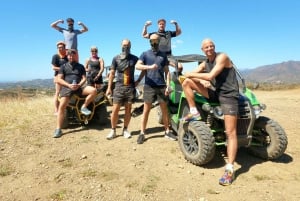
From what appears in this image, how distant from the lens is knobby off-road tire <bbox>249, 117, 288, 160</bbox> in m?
5.27

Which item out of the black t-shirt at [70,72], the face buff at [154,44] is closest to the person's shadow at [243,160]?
the face buff at [154,44]

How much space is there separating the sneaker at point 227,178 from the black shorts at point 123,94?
3018mm

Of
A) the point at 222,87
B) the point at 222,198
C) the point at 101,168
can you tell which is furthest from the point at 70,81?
the point at 222,198

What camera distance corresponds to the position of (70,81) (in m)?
7.49

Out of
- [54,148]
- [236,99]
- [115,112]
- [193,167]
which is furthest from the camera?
[115,112]

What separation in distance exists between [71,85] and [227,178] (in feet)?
14.2

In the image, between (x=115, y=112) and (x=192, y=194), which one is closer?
(x=192, y=194)

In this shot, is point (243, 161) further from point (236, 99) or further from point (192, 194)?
point (192, 194)

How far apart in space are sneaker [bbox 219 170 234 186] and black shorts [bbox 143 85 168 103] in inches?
96.6

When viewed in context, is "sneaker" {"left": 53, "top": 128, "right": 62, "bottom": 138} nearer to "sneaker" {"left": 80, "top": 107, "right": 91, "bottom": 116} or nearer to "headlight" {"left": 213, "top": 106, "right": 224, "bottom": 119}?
"sneaker" {"left": 80, "top": 107, "right": 91, "bottom": 116}

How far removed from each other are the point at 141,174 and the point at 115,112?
2.30 m

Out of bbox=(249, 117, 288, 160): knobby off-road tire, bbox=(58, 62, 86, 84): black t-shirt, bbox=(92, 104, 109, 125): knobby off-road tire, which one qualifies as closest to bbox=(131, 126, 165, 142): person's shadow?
bbox=(92, 104, 109, 125): knobby off-road tire

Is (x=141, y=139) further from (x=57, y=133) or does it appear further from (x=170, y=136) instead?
(x=57, y=133)

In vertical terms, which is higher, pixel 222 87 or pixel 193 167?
pixel 222 87
